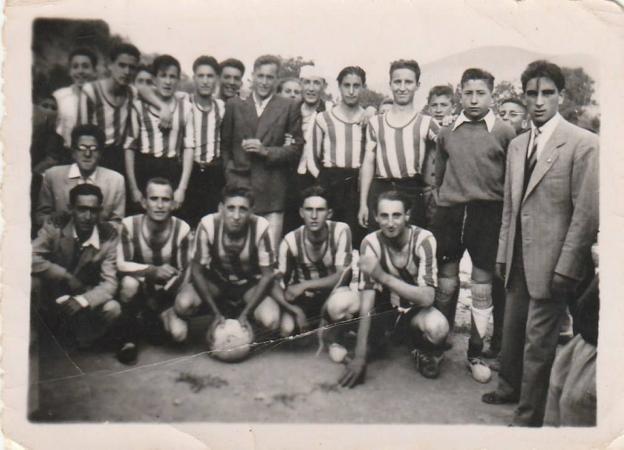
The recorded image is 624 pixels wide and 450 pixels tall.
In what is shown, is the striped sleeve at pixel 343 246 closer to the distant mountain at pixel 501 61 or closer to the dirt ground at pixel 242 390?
the dirt ground at pixel 242 390

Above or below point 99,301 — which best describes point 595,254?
above

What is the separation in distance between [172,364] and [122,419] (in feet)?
1.09

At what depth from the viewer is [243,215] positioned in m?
2.95

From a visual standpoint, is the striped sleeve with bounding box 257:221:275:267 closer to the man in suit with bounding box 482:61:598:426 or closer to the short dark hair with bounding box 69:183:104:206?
the short dark hair with bounding box 69:183:104:206

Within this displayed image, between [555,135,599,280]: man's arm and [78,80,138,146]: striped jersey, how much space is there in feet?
7.06

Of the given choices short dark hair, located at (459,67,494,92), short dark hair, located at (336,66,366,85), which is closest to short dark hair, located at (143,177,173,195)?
short dark hair, located at (336,66,366,85)

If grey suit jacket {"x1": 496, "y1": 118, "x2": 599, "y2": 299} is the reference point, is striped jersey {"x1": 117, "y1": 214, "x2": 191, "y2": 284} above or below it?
below

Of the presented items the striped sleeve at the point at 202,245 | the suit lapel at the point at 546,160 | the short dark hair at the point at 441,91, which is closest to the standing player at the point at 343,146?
the short dark hair at the point at 441,91

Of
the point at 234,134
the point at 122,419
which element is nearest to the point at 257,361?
the point at 122,419

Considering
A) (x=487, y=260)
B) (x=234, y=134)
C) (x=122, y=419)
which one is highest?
(x=234, y=134)

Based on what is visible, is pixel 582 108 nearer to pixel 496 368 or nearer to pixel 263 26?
pixel 496 368

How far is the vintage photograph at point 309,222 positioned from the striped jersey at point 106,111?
0.01 metres

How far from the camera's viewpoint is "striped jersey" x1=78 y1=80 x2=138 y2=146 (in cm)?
290

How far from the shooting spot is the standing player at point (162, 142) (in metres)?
2.92
